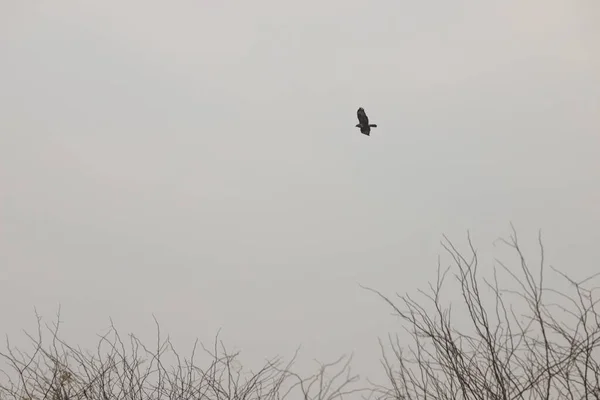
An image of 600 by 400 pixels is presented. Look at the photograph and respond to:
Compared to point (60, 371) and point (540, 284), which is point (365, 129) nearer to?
point (540, 284)

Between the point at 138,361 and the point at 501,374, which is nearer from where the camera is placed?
the point at 501,374

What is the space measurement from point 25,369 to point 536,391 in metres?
3.87

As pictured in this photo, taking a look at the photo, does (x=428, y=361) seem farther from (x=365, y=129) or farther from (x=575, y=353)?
(x=365, y=129)

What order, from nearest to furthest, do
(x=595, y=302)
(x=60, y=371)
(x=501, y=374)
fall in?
(x=501, y=374), (x=595, y=302), (x=60, y=371)

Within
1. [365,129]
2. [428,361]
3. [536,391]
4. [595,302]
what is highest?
[365,129]

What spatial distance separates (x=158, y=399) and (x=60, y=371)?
0.82 metres

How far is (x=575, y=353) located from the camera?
3006 millimetres

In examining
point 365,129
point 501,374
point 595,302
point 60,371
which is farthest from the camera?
point 365,129

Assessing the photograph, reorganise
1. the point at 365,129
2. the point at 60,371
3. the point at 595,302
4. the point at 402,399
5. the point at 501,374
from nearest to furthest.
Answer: the point at 501,374 < the point at 595,302 < the point at 402,399 < the point at 60,371 < the point at 365,129

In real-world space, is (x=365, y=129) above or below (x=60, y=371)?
above

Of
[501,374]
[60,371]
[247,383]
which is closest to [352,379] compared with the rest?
[247,383]

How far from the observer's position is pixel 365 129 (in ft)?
17.2

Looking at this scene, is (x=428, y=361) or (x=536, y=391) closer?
(x=536, y=391)

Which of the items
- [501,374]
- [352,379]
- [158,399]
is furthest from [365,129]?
[158,399]
